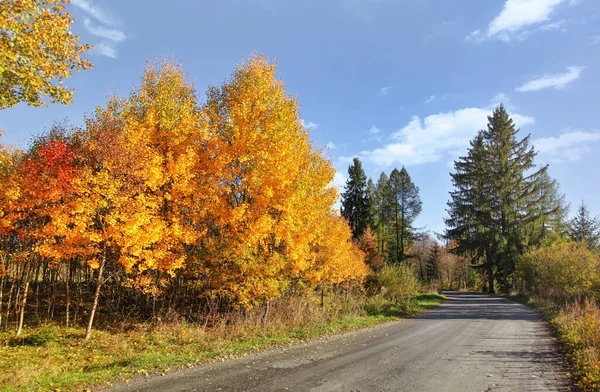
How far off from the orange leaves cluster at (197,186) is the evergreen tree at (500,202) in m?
30.4

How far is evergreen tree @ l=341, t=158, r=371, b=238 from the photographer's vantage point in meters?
46.2

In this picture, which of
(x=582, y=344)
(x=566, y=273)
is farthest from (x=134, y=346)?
(x=566, y=273)

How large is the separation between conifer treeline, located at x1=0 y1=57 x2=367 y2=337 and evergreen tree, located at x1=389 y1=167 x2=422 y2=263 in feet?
127

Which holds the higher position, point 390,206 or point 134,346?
→ point 390,206

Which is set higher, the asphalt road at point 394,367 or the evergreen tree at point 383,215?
the evergreen tree at point 383,215

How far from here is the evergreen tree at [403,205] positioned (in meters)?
51.3

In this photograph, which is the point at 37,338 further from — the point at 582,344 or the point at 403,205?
the point at 403,205

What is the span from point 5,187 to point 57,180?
1678 millimetres

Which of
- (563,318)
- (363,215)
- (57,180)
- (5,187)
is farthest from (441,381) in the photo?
(363,215)

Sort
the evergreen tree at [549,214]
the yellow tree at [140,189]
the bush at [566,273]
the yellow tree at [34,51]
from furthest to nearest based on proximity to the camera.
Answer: the evergreen tree at [549,214] → the bush at [566,273] → the yellow tree at [140,189] → the yellow tree at [34,51]

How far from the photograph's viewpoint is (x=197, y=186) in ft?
43.6

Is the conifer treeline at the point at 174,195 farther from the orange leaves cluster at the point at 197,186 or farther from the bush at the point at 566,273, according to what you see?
the bush at the point at 566,273

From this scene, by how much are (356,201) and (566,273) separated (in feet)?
92.0

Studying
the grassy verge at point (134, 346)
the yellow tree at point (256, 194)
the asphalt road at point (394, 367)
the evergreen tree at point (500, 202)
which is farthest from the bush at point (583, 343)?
the evergreen tree at point (500, 202)
